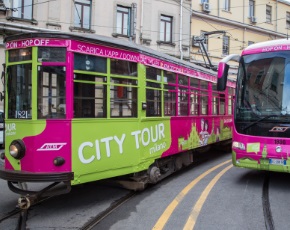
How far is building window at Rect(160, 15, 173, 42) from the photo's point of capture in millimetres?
23266

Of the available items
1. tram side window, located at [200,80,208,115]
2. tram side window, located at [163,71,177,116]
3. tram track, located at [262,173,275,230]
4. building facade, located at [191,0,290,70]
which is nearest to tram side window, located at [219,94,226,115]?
tram side window, located at [200,80,208,115]

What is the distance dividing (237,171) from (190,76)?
8.74 ft

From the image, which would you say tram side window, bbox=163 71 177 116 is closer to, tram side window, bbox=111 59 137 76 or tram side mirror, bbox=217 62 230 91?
tram side mirror, bbox=217 62 230 91

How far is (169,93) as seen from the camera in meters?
7.91

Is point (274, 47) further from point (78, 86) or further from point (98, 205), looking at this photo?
point (98, 205)

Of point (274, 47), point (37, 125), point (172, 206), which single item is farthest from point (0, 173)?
point (274, 47)

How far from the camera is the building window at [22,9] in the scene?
59.4 feet

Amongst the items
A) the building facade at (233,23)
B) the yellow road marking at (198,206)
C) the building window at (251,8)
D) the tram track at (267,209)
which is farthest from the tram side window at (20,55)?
the building window at (251,8)

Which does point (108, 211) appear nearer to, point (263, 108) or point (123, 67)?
point (123, 67)

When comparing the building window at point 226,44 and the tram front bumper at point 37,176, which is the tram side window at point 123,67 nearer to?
the tram front bumper at point 37,176

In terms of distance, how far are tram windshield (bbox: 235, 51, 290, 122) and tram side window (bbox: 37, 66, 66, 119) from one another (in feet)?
12.7

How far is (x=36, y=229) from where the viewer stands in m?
4.90

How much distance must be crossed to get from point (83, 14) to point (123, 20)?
2.56 metres

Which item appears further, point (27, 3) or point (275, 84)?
point (27, 3)
